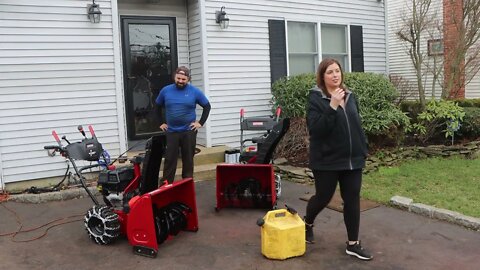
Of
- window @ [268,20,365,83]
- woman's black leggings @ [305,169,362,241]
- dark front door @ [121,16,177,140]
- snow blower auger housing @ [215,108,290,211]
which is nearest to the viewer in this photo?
woman's black leggings @ [305,169,362,241]

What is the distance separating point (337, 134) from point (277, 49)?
5535 mm

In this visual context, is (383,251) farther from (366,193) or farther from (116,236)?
(116,236)

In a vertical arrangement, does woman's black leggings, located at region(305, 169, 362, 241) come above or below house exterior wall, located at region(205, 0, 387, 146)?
below

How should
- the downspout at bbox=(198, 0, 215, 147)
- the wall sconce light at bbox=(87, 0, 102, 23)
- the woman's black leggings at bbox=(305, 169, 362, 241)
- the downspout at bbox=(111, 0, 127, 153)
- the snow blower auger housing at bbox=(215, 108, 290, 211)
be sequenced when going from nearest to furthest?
the woman's black leggings at bbox=(305, 169, 362, 241) → the snow blower auger housing at bbox=(215, 108, 290, 211) → the wall sconce light at bbox=(87, 0, 102, 23) → the downspout at bbox=(111, 0, 127, 153) → the downspout at bbox=(198, 0, 215, 147)

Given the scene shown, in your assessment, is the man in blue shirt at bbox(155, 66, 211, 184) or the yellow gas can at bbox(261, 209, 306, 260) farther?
the man in blue shirt at bbox(155, 66, 211, 184)

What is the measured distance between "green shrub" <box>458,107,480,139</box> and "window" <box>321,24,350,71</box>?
2629 millimetres

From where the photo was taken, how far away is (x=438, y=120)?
920 cm

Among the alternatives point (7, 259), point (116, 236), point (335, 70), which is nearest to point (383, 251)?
point (335, 70)

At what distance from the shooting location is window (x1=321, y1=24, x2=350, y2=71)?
33.0ft

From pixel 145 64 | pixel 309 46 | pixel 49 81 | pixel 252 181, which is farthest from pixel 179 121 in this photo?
pixel 309 46

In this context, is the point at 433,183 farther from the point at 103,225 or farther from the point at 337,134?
the point at 103,225

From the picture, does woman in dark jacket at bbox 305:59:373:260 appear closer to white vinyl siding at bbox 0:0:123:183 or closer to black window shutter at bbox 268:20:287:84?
white vinyl siding at bbox 0:0:123:183

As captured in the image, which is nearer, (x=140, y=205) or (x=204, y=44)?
(x=140, y=205)

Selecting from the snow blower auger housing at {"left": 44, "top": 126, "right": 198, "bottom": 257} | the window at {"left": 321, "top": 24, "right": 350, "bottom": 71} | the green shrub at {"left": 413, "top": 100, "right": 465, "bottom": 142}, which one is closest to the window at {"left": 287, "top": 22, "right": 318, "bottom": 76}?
the window at {"left": 321, "top": 24, "right": 350, "bottom": 71}
